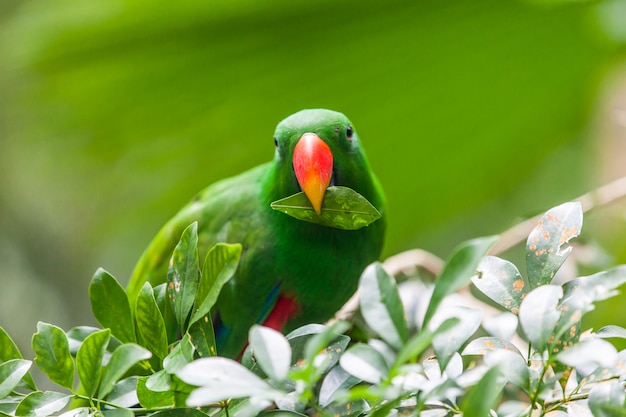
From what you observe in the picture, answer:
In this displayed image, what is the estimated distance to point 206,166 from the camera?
1.66 m

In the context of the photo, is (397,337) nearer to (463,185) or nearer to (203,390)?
(203,390)

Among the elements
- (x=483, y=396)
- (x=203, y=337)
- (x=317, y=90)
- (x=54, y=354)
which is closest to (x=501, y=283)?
(x=483, y=396)

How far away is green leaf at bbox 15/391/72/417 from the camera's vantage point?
0.57 metres

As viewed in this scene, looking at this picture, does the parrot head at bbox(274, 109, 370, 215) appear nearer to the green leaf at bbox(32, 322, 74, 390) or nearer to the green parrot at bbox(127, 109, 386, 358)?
the green parrot at bbox(127, 109, 386, 358)

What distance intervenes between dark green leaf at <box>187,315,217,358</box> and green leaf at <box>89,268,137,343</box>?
8 cm

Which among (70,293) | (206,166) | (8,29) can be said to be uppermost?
(8,29)

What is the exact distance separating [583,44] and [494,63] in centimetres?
22

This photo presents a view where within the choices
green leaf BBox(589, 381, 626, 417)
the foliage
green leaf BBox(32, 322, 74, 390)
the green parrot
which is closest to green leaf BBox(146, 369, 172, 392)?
the foliage

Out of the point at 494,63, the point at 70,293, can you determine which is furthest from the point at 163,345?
the point at 70,293

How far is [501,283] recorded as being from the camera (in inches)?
22.7

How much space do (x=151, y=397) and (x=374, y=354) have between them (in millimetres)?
227

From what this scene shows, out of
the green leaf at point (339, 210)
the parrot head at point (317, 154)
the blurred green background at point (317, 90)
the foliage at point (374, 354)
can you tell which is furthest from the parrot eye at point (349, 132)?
the foliage at point (374, 354)

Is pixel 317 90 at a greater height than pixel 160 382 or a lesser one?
greater

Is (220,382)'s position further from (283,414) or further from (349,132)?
(349,132)
